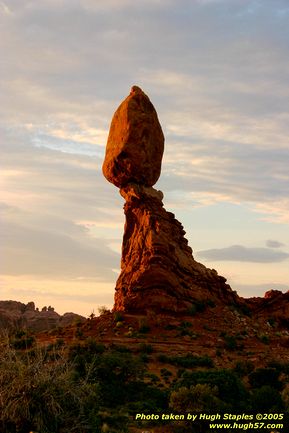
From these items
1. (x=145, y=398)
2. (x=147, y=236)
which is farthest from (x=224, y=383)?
(x=147, y=236)

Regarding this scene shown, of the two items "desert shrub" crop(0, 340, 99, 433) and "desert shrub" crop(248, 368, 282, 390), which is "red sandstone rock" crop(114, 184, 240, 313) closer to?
"desert shrub" crop(248, 368, 282, 390)

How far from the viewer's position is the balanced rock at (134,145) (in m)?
43.0

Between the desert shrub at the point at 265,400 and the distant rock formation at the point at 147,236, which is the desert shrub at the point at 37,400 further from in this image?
the distant rock formation at the point at 147,236

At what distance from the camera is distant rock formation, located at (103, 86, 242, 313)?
39844 mm

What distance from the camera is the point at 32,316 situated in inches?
3012

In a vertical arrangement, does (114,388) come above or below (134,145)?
below

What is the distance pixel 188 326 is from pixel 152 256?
5479mm

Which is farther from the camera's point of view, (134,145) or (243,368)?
(134,145)

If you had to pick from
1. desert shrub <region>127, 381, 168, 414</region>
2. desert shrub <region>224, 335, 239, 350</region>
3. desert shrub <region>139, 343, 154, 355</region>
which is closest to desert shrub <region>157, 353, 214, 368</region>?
desert shrub <region>139, 343, 154, 355</region>

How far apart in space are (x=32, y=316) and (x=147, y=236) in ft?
131

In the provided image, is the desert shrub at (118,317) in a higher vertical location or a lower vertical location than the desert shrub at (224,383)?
higher

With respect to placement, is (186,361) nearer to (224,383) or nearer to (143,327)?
(143,327)

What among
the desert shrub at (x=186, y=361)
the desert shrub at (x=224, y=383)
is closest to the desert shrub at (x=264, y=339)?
the desert shrub at (x=186, y=361)

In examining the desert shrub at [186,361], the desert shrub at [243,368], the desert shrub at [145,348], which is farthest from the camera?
the desert shrub at [145,348]
